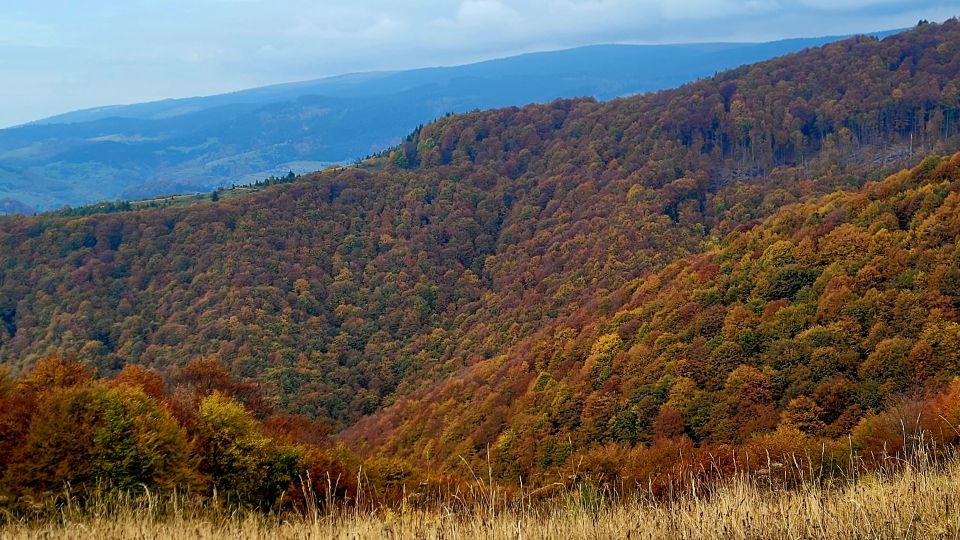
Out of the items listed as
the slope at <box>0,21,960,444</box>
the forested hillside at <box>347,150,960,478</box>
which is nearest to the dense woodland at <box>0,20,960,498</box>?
the forested hillside at <box>347,150,960,478</box>

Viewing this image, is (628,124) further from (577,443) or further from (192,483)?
(192,483)

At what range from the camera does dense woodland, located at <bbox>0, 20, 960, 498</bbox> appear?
32.0 metres

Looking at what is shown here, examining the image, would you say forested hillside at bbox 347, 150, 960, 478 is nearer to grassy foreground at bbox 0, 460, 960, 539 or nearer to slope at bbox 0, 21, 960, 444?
grassy foreground at bbox 0, 460, 960, 539

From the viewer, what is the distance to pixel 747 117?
117 m

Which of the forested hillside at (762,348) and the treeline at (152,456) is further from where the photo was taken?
the forested hillside at (762,348)

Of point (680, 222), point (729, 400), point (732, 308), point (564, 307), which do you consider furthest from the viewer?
point (680, 222)

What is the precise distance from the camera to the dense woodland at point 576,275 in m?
32.0

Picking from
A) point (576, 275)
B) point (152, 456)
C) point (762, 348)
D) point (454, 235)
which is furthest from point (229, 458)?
point (454, 235)

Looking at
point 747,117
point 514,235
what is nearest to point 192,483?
point 514,235

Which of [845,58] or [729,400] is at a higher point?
[845,58]

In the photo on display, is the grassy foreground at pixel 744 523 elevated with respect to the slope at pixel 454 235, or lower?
elevated

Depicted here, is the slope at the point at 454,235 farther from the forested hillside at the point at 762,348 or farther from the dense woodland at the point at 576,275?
the forested hillside at the point at 762,348

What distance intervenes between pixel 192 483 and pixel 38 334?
87.6 metres

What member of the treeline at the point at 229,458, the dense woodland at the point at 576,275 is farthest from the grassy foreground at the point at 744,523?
the dense woodland at the point at 576,275
